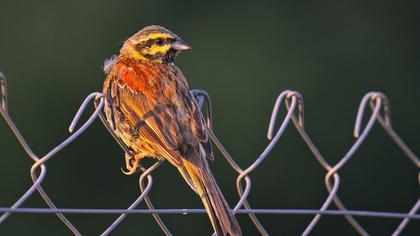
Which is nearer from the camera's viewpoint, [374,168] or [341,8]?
[374,168]

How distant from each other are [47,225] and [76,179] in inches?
29.8

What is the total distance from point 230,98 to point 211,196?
831cm

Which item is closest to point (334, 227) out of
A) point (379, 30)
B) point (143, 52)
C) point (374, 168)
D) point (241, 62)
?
point (374, 168)

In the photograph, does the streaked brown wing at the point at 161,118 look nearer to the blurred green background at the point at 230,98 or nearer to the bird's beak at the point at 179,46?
the bird's beak at the point at 179,46

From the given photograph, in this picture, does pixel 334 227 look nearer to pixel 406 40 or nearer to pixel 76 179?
pixel 76 179

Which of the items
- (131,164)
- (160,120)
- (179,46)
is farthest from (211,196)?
(179,46)

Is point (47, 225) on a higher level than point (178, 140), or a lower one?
lower

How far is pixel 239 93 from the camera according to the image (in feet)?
43.0

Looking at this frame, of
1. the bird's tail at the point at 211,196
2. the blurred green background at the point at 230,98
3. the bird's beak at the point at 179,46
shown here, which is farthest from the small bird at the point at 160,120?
the blurred green background at the point at 230,98

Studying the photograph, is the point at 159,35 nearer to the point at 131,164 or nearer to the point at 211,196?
the point at 131,164

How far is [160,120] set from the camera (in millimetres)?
5027

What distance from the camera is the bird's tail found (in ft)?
14.7


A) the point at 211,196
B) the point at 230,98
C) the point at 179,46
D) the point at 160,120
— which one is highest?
the point at 179,46

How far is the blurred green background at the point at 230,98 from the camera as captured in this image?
12.1 meters
